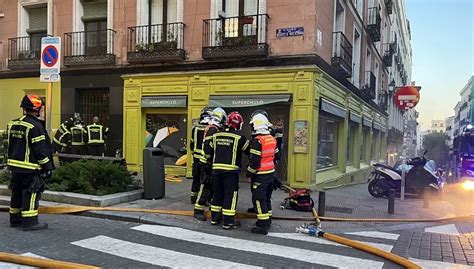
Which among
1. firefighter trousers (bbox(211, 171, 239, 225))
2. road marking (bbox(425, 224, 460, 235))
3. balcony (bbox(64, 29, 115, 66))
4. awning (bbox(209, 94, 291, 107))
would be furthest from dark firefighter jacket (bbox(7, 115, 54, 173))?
balcony (bbox(64, 29, 115, 66))

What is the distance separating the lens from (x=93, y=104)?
49.1ft

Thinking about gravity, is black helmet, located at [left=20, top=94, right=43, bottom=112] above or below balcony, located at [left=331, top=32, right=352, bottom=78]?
below

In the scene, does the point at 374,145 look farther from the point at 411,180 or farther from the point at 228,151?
the point at 228,151

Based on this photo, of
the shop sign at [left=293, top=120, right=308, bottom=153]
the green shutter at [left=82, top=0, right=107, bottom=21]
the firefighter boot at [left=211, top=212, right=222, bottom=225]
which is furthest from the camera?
the green shutter at [left=82, top=0, right=107, bottom=21]

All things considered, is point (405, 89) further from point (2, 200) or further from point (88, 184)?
point (2, 200)

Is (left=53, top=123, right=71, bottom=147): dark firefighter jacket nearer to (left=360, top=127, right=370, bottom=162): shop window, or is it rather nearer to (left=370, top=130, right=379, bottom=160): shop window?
(left=360, top=127, right=370, bottom=162): shop window

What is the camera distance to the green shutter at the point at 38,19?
1557 centimetres

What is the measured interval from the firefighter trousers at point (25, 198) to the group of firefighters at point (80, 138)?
7.36 meters

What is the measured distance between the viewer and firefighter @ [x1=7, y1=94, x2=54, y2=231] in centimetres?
606

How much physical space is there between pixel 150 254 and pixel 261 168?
2.29 m

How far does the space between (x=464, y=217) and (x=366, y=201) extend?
2527 mm

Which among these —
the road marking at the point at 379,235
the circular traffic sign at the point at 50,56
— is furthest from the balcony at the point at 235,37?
the road marking at the point at 379,235

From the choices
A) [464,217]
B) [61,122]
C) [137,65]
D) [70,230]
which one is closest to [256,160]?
[70,230]

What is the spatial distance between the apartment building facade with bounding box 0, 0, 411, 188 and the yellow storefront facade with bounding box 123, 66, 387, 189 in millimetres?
32
